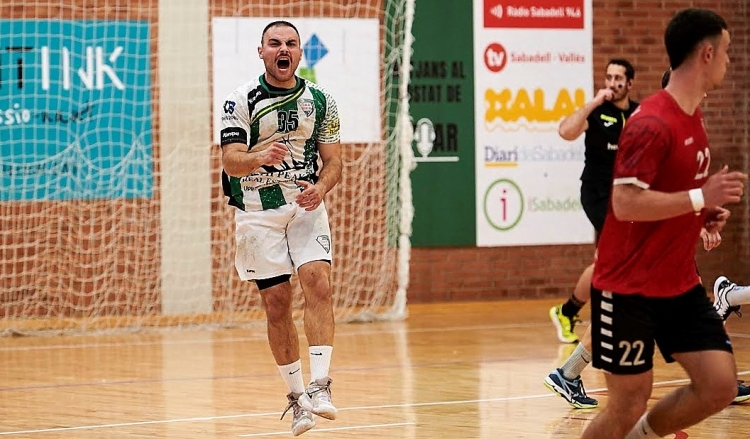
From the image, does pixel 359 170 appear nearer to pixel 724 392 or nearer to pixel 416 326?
pixel 416 326

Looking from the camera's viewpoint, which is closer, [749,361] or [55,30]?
[749,361]

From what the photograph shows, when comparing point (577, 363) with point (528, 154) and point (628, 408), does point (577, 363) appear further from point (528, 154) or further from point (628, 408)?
point (528, 154)

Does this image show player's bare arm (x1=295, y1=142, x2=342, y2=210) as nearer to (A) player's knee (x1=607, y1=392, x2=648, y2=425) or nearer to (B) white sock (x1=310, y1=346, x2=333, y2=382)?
(B) white sock (x1=310, y1=346, x2=333, y2=382)

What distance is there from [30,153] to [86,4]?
66.9 inches

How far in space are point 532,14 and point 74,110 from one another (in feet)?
18.5

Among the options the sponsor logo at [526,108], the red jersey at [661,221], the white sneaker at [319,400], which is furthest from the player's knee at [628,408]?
the sponsor logo at [526,108]

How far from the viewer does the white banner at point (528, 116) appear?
15047 millimetres

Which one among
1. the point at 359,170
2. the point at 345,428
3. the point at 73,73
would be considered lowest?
the point at 345,428

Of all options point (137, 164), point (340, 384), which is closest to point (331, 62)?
point (137, 164)

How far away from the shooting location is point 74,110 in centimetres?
1320

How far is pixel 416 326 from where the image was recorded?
12.7 meters

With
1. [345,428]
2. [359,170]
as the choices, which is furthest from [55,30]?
[345,428]

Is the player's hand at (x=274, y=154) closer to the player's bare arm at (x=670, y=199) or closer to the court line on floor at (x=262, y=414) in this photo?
the court line on floor at (x=262, y=414)

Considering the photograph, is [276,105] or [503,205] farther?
[503,205]
